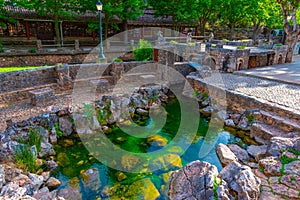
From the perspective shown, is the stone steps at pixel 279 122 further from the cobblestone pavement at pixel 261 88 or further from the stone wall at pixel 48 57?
the stone wall at pixel 48 57

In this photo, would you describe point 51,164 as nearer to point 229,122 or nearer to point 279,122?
point 229,122

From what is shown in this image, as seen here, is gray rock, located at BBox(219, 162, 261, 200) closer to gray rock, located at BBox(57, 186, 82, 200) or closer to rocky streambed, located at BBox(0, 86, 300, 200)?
rocky streambed, located at BBox(0, 86, 300, 200)

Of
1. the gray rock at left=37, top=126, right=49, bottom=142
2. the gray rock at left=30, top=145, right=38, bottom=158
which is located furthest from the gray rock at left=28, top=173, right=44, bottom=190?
the gray rock at left=37, top=126, right=49, bottom=142

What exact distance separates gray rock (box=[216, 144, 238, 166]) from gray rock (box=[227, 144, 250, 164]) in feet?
0.95

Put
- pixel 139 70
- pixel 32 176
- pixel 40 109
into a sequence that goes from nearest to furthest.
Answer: pixel 32 176
pixel 40 109
pixel 139 70

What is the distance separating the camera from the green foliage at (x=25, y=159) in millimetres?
7875

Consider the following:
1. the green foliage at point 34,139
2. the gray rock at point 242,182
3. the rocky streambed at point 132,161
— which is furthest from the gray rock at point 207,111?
the green foliage at point 34,139

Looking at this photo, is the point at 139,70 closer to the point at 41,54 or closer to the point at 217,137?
the point at 217,137

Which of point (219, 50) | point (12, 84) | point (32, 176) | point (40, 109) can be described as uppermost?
point (219, 50)

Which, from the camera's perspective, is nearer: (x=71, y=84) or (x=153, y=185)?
(x=153, y=185)

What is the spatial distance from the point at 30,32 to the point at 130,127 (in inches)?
725

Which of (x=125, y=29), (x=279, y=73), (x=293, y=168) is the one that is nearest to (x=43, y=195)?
(x=293, y=168)

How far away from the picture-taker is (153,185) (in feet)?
25.8

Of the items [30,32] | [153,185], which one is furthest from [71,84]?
[30,32]
